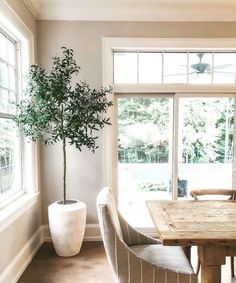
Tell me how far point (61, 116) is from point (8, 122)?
0.54 m

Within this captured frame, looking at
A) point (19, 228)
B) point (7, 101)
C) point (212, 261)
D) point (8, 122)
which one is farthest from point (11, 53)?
point (212, 261)

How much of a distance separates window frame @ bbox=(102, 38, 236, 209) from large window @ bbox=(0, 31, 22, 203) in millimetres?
1063

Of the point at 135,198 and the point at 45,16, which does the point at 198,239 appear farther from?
the point at 45,16

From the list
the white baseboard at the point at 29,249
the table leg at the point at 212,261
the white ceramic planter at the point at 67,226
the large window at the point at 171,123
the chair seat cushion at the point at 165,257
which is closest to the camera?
the table leg at the point at 212,261

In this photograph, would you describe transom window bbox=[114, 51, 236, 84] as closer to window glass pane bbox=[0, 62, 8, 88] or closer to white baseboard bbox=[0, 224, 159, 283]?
window glass pane bbox=[0, 62, 8, 88]

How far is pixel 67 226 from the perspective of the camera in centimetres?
294

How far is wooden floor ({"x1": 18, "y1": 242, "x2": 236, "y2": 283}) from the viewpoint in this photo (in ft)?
8.40

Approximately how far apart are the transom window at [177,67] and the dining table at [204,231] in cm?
186

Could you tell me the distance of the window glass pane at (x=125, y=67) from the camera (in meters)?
3.56

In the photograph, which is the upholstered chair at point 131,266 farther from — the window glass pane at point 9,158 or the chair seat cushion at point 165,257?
the window glass pane at point 9,158

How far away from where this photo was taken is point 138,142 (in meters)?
3.68

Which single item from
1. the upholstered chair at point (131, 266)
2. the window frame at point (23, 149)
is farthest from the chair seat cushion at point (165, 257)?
the window frame at point (23, 149)

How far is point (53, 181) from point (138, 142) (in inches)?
48.7

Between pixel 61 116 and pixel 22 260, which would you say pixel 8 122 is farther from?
pixel 22 260
